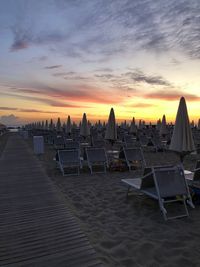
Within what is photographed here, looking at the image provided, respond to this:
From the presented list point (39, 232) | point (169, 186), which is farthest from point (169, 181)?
point (39, 232)

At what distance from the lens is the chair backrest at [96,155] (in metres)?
10.0

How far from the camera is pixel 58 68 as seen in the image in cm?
2186

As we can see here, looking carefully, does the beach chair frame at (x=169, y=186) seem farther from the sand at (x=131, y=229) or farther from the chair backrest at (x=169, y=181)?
the sand at (x=131, y=229)

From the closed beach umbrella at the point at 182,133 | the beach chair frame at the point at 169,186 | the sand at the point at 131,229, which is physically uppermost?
the closed beach umbrella at the point at 182,133

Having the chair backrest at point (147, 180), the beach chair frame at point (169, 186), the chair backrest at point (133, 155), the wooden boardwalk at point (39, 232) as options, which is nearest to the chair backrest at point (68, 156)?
the chair backrest at point (133, 155)

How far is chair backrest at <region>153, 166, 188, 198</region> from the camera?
5.38m

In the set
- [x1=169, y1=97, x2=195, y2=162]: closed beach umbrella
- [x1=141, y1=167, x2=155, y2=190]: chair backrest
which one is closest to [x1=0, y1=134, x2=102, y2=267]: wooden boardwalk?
[x1=141, y1=167, x2=155, y2=190]: chair backrest

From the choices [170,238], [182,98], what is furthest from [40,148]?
[170,238]

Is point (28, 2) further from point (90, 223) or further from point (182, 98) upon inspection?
point (90, 223)

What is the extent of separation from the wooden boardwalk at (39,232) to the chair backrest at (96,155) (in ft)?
8.70

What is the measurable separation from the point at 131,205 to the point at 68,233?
193 cm

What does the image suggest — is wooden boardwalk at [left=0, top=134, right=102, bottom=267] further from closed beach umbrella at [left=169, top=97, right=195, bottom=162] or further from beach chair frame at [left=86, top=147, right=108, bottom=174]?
closed beach umbrella at [left=169, top=97, right=195, bottom=162]

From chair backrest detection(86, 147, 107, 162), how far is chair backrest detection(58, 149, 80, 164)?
387mm

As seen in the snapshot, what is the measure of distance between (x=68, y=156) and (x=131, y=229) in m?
5.64
